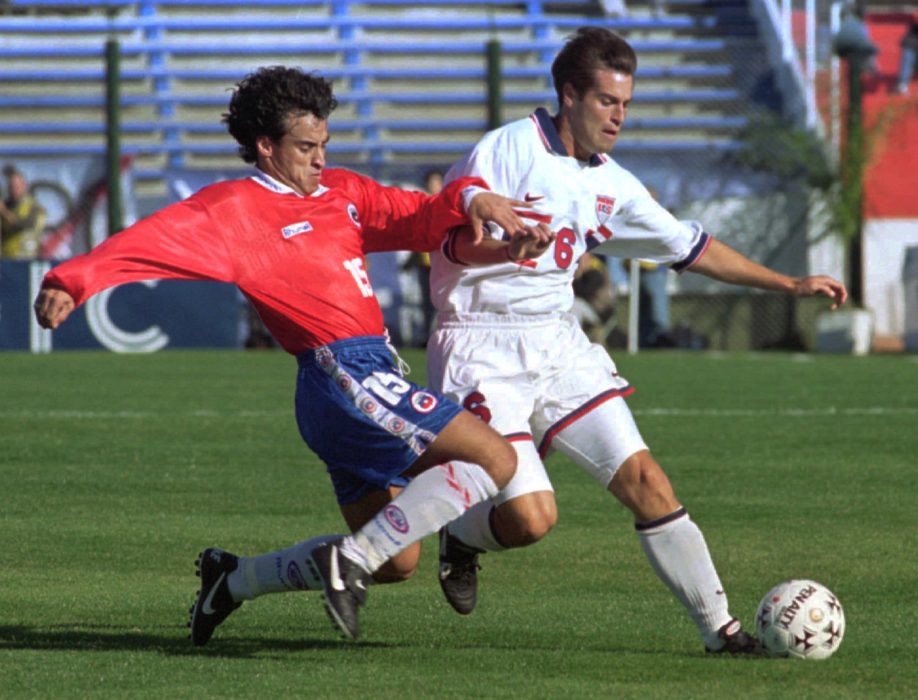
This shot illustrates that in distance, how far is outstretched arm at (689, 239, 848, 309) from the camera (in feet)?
19.2

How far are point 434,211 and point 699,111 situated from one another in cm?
1853

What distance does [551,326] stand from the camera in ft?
19.1

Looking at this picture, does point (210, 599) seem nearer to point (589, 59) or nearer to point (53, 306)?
point (53, 306)

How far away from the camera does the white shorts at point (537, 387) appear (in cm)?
557

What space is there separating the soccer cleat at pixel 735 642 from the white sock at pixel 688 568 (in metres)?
0.01

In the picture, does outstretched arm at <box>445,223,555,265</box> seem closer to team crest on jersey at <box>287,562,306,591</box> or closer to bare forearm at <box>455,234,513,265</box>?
bare forearm at <box>455,234,513,265</box>

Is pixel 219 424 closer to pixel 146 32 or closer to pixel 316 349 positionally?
pixel 316 349

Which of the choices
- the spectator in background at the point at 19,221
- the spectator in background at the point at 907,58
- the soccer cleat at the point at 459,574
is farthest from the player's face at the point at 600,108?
the spectator in background at the point at 907,58

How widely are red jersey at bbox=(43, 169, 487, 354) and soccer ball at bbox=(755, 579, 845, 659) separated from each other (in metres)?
1.48

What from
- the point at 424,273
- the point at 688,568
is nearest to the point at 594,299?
the point at 424,273

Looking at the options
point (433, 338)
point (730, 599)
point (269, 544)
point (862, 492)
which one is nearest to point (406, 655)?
point (433, 338)

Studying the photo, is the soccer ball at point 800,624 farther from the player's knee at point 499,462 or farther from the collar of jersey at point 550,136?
the collar of jersey at point 550,136

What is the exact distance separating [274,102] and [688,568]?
1.90 meters

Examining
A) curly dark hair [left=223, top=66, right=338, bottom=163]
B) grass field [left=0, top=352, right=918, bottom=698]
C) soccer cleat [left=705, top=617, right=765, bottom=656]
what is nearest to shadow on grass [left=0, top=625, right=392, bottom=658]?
grass field [left=0, top=352, right=918, bottom=698]
